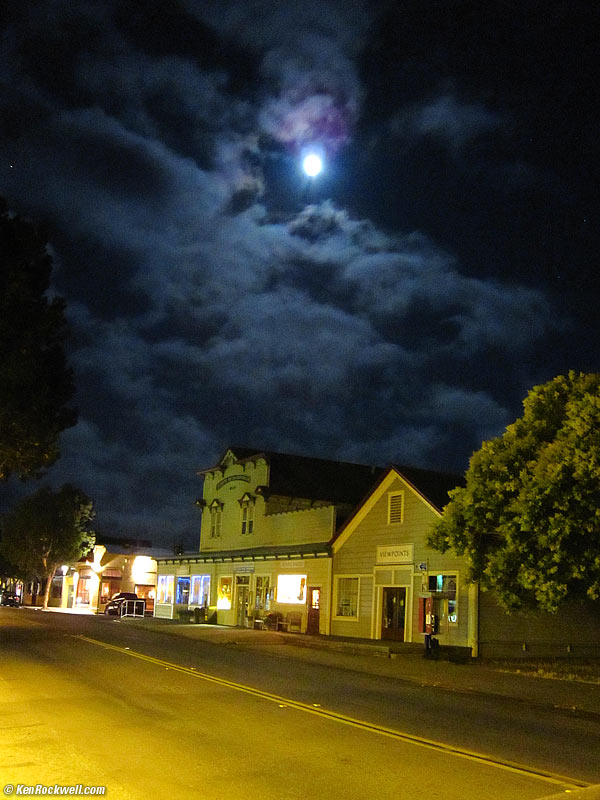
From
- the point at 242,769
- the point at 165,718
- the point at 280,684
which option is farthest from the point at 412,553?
the point at 242,769

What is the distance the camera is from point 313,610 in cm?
3484

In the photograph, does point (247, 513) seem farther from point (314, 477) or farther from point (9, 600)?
point (9, 600)

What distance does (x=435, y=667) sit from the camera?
76.5 feet

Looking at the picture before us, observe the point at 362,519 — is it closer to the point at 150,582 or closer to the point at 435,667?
the point at 435,667

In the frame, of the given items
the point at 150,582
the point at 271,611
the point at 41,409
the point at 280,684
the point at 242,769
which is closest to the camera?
the point at 242,769

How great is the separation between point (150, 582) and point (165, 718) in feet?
184

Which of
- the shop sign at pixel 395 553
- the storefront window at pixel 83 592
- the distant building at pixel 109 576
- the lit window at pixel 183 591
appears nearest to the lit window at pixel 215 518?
the lit window at pixel 183 591

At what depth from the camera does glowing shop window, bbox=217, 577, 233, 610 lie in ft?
141

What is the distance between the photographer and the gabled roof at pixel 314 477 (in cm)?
4356

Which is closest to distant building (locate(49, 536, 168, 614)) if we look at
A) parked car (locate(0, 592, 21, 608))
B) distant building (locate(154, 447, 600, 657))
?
parked car (locate(0, 592, 21, 608))

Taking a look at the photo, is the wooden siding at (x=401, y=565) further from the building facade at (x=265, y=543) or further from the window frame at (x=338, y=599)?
the building facade at (x=265, y=543)

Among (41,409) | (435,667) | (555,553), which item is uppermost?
(41,409)

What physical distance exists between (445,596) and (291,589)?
11.0 meters

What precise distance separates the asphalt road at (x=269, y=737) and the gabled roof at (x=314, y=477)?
80.0ft
